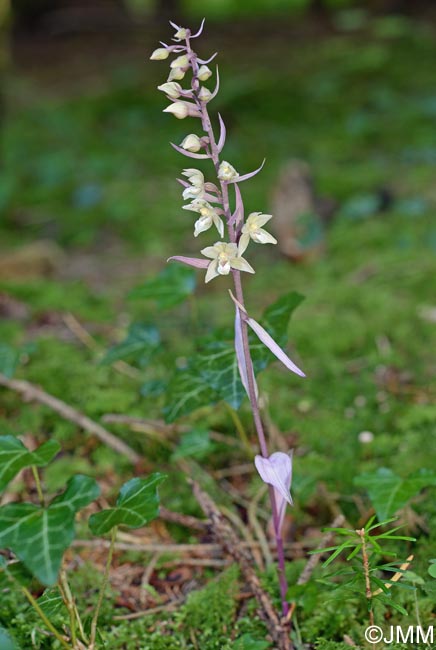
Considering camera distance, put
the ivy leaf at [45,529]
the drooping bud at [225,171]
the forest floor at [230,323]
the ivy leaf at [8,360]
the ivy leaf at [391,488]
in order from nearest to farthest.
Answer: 1. the ivy leaf at [45,529]
2. the drooping bud at [225,171]
3. the ivy leaf at [391,488]
4. the forest floor at [230,323]
5. the ivy leaf at [8,360]

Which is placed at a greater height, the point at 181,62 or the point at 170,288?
A: the point at 181,62

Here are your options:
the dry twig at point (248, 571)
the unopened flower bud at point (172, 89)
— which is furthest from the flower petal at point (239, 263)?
the dry twig at point (248, 571)

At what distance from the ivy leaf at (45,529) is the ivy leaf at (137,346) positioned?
0.92 m

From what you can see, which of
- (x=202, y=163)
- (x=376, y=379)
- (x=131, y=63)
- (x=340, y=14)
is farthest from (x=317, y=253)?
(x=340, y=14)

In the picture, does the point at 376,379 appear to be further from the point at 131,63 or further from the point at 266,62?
the point at 131,63

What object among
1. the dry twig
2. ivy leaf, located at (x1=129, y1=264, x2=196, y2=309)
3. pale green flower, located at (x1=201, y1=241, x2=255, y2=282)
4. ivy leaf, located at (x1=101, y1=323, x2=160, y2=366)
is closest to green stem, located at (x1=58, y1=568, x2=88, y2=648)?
the dry twig

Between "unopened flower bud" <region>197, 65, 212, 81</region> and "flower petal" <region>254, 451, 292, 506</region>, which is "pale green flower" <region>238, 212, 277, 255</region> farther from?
"flower petal" <region>254, 451, 292, 506</region>

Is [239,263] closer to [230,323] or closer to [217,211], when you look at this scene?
[217,211]

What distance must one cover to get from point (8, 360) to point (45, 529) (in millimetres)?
998

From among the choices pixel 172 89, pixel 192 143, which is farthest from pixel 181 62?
pixel 192 143

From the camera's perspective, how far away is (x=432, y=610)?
162 centimetres

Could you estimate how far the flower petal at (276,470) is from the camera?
4.77 ft

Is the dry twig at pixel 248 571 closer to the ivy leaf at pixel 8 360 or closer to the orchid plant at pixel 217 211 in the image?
the orchid plant at pixel 217 211

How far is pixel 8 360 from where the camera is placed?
86.0 inches
